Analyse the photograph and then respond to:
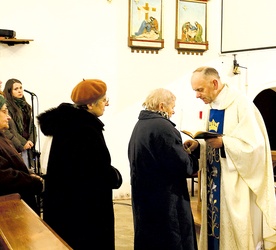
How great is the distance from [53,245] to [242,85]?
22.7 feet

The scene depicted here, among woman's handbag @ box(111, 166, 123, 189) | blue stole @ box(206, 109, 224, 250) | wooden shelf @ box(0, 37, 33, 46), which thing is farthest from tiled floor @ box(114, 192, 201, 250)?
wooden shelf @ box(0, 37, 33, 46)

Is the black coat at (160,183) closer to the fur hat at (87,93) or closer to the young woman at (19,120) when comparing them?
the fur hat at (87,93)

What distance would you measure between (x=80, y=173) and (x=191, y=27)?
587 cm

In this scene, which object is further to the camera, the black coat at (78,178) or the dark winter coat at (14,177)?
the dark winter coat at (14,177)

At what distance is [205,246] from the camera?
12.2ft

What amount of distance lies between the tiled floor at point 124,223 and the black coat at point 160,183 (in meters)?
1.64

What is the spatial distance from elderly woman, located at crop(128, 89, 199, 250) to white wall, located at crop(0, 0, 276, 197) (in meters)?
3.82

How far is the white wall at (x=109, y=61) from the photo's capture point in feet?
21.7

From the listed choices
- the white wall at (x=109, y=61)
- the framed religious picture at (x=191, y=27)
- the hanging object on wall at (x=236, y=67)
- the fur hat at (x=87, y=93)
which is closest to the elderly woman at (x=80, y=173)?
the fur hat at (x=87, y=93)

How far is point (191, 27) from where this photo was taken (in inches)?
313

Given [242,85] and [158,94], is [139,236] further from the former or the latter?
[242,85]

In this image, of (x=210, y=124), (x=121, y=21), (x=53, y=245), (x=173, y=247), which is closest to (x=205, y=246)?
(x=173, y=247)

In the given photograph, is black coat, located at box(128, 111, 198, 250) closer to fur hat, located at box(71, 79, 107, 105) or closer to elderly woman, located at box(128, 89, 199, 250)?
elderly woman, located at box(128, 89, 199, 250)

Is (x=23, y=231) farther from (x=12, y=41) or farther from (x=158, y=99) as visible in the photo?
(x=12, y=41)
